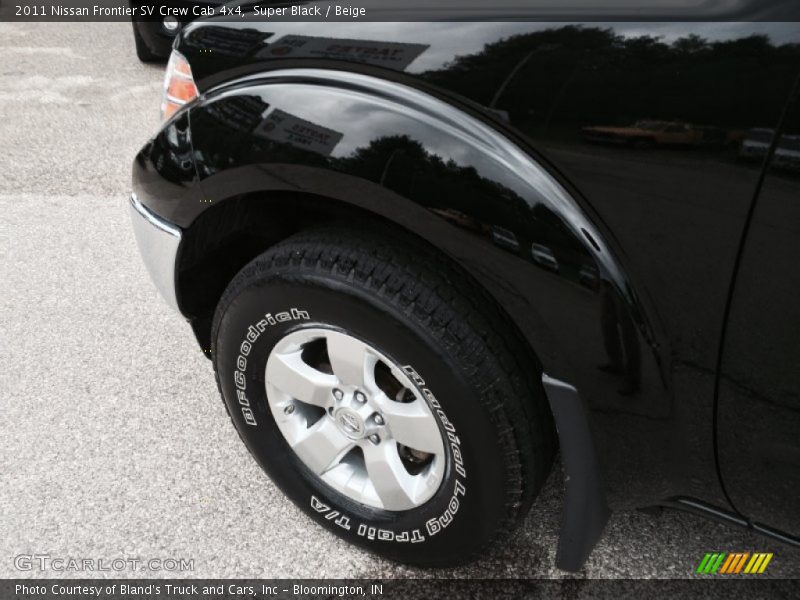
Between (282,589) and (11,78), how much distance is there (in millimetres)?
5062

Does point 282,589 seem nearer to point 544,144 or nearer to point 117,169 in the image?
point 544,144

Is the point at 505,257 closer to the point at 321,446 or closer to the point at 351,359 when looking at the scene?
the point at 351,359

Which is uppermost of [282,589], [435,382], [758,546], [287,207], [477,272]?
[477,272]

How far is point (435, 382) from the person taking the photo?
1.52 meters

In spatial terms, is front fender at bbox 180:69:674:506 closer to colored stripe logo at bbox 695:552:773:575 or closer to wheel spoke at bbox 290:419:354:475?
colored stripe logo at bbox 695:552:773:575

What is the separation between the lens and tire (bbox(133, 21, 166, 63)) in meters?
5.60

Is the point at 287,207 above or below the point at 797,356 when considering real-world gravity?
below

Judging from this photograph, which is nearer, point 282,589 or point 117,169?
point 282,589

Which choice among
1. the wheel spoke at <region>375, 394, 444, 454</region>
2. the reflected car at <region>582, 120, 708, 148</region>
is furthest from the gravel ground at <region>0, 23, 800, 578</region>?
the reflected car at <region>582, 120, 708, 148</region>

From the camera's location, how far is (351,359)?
1.66 metres

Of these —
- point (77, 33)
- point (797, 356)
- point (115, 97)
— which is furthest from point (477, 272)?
point (77, 33)

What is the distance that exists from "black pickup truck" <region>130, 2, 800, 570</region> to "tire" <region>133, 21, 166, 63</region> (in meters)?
4.19

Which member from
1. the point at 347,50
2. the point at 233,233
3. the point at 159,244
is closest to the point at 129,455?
the point at 159,244

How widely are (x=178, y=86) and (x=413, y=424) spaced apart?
1.07 m
